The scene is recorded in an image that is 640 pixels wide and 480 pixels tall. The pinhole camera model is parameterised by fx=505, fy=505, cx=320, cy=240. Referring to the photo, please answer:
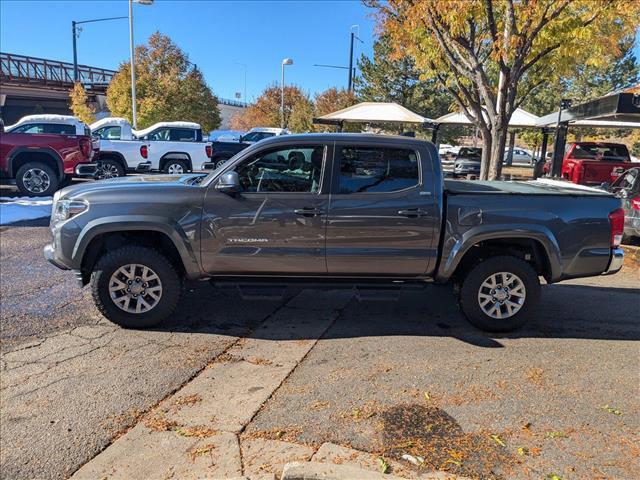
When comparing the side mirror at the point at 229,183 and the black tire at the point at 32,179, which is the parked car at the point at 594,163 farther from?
the black tire at the point at 32,179

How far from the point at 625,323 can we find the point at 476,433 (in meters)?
3.14

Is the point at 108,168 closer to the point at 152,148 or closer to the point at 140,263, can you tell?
the point at 152,148

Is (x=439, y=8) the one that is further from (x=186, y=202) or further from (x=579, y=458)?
(x=579, y=458)

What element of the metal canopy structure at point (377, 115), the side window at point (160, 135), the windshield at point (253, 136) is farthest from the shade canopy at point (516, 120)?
the side window at point (160, 135)

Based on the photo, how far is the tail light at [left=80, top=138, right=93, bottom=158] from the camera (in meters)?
12.5

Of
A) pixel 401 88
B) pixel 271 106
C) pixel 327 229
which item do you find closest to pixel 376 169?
pixel 327 229

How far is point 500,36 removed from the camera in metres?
8.99

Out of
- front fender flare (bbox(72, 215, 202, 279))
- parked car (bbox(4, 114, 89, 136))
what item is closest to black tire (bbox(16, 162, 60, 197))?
parked car (bbox(4, 114, 89, 136))

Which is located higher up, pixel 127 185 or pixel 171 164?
pixel 127 185

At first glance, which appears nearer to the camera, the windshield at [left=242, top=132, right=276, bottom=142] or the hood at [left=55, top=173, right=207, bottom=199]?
the hood at [left=55, top=173, right=207, bottom=199]

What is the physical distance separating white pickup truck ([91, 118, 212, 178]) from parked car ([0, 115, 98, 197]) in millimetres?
2862

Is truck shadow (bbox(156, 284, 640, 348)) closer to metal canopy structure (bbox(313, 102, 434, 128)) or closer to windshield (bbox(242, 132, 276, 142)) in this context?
metal canopy structure (bbox(313, 102, 434, 128))

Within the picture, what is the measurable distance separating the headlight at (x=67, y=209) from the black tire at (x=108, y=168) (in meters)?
11.5

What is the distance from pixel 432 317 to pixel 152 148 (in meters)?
13.2
